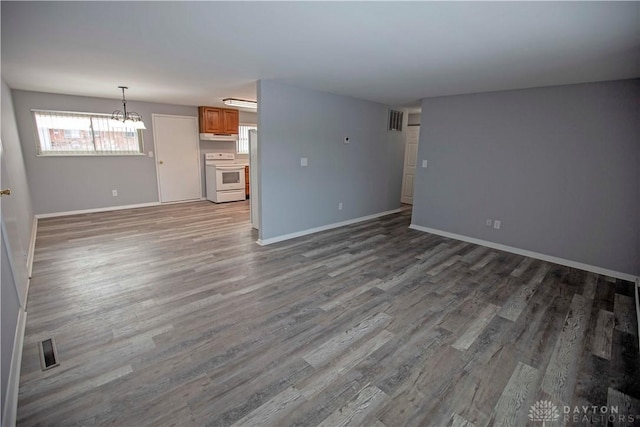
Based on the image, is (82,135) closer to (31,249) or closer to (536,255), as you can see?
(31,249)

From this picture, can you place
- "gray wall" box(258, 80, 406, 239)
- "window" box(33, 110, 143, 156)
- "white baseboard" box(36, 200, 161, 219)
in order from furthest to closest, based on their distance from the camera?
"white baseboard" box(36, 200, 161, 219)
"window" box(33, 110, 143, 156)
"gray wall" box(258, 80, 406, 239)

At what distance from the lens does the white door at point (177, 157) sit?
651cm

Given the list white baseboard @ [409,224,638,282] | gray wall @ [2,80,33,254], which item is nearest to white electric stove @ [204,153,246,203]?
gray wall @ [2,80,33,254]

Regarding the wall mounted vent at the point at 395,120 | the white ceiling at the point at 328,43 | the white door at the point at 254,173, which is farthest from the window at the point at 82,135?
the wall mounted vent at the point at 395,120

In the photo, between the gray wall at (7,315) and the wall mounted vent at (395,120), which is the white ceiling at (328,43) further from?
the wall mounted vent at (395,120)

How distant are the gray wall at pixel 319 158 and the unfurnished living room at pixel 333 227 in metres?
0.04

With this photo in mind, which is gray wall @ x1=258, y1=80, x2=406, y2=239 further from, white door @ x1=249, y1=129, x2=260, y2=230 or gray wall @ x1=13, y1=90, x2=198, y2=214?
gray wall @ x1=13, y1=90, x2=198, y2=214

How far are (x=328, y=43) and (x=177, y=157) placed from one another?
554 cm

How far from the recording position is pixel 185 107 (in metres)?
6.71

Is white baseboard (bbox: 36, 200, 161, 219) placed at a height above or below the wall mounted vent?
below

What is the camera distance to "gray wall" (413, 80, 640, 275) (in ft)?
11.0

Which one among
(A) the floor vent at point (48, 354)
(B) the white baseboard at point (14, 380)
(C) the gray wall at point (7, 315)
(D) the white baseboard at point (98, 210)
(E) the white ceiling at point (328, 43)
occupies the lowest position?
(A) the floor vent at point (48, 354)

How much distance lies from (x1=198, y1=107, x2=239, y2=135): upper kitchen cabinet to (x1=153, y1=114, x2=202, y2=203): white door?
274 millimetres

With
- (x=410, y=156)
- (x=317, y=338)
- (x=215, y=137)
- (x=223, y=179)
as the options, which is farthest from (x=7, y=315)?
(x=410, y=156)
